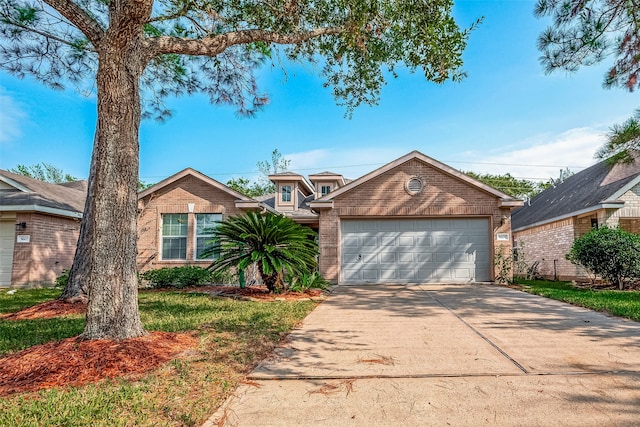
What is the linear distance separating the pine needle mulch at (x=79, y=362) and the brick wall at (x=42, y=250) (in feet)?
36.0

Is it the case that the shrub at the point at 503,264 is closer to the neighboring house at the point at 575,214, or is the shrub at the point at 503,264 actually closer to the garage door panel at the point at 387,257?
the neighboring house at the point at 575,214

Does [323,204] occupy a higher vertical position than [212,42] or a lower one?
lower

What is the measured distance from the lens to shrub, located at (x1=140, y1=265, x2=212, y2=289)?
36.9 ft

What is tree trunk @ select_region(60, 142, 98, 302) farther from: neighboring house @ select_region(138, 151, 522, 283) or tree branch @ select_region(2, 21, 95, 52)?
neighboring house @ select_region(138, 151, 522, 283)

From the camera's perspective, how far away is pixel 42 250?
13.1 m

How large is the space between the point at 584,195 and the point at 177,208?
1504 cm

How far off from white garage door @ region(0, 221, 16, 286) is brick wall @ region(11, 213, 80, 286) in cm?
30

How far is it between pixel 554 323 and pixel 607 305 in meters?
2.17

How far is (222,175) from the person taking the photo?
1678 inches

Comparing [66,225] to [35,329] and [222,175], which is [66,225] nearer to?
[35,329]

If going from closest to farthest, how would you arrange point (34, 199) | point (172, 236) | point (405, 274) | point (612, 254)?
point (612, 254) < point (405, 274) < point (34, 199) < point (172, 236)

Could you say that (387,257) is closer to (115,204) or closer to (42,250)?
(115,204)

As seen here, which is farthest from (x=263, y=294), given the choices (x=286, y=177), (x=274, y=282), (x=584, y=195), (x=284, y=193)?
(x=584, y=195)

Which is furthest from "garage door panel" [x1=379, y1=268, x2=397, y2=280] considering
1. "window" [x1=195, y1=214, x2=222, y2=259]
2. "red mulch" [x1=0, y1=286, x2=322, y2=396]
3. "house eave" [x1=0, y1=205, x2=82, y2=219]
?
"house eave" [x1=0, y1=205, x2=82, y2=219]
